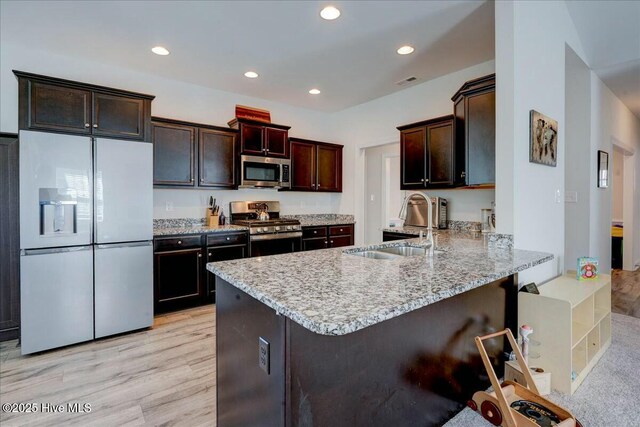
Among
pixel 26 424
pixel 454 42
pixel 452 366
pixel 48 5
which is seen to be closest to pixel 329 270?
pixel 452 366

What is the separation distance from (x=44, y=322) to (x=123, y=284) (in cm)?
60

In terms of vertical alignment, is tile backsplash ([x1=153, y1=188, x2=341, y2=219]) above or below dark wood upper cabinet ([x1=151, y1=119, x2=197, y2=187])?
below

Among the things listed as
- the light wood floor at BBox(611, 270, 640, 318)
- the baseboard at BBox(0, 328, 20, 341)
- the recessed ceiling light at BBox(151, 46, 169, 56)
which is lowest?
the baseboard at BBox(0, 328, 20, 341)

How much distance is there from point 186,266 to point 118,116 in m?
1.65

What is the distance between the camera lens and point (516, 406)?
61.8 inches

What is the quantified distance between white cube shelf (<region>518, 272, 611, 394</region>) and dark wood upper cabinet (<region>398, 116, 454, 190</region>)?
1.65m

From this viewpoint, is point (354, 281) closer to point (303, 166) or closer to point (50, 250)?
point (50, 250)

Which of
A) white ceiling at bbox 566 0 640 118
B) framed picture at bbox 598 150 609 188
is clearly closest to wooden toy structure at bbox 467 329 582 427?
white ceiling at bbox 566 0 640 118

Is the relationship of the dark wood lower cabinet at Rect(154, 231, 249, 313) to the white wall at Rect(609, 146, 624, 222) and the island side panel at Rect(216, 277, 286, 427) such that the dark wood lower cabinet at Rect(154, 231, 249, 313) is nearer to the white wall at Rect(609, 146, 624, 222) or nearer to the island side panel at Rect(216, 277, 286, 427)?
the island side panel at Rect(216, 277, 286, 427)

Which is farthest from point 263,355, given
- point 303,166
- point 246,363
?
point 303,166

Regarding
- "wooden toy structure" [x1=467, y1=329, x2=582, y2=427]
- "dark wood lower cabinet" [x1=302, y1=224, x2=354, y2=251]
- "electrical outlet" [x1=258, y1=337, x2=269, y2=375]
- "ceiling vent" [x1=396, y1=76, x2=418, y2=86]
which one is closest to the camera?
"electrical outlet" [x1=258, y1=337, x2=269, y2=375]

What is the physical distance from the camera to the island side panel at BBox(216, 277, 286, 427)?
1.09 meters

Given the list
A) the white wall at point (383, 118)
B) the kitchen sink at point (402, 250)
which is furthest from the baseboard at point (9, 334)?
the white wall at point (383, 118)

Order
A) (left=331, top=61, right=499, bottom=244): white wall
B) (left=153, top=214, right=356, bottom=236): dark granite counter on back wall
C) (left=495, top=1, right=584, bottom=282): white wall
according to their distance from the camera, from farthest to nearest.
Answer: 1. (left=331, top=61, right=499, bottom=244): white wall
2. (left=153, top=214, right=356, bottom=236): dark granite counter on back wall
3. (left=495, top=1, right=584, bottom=282): white wall
